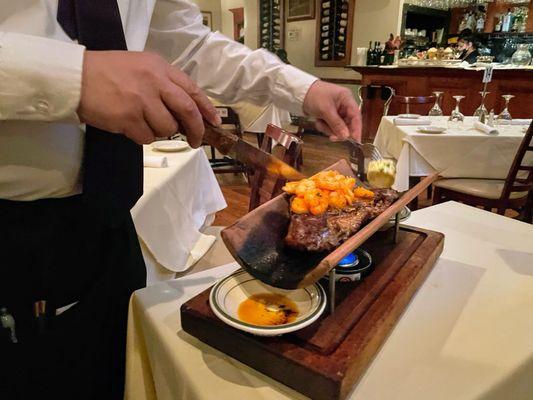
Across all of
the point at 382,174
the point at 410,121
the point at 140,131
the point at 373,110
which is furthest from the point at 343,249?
the point at 373,110

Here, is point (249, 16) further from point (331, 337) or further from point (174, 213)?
point (331, 337)

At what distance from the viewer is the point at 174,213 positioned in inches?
66.3

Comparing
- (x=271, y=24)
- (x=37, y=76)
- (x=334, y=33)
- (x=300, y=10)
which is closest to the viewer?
(x=37, y=76)

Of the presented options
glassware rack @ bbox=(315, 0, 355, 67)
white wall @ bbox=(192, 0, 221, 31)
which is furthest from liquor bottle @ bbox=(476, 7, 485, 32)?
white wall @ bbox=(192, 0, 221, 31)

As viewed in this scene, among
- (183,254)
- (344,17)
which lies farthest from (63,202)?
(344,17)

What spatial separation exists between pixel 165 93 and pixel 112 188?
0.87 ft

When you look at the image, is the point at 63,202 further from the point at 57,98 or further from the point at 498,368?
the point at 498,368

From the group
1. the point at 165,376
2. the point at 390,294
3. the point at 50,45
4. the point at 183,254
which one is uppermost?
the point at 50,45

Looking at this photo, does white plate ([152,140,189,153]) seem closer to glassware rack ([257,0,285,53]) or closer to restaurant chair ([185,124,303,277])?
restaurant chair ([185,124,303,277])

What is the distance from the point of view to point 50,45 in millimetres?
478

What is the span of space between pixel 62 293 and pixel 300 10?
6.72m

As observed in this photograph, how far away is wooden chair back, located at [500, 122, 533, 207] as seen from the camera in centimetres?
225

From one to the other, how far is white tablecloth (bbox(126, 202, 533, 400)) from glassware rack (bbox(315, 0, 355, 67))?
5.51 m

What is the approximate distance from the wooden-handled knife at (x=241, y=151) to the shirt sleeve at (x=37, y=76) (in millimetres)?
228
